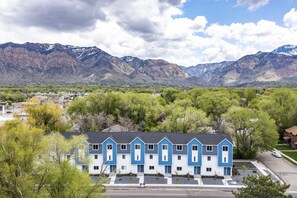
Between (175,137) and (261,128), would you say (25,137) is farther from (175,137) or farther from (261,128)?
(261,128)

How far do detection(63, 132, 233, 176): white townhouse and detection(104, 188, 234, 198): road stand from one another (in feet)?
23.2

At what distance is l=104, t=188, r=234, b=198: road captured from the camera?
3725 centimetres

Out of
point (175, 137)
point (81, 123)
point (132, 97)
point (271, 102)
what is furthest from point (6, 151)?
point (271, 102)

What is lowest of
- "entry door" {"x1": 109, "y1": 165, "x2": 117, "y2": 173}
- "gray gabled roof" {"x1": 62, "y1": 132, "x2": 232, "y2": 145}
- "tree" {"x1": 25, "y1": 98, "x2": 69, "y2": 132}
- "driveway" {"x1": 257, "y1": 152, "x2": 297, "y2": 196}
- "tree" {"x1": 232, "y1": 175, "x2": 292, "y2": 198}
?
"driveway" {"x1": 257, "y1": 152, "x2": 297, "y2": 196}

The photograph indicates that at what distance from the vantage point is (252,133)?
53.8m

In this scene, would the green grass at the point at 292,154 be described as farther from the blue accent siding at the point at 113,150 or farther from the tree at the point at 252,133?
the blue accent siding at the point at 113,150

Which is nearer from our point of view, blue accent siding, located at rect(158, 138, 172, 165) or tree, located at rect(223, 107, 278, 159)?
blue accent siding, located at rect(158, 138, 172, 165)

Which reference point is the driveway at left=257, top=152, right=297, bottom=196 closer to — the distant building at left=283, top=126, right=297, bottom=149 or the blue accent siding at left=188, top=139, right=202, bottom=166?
the distant building at left=283, top=126, right=297, bottom=149

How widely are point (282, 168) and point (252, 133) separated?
7.66m

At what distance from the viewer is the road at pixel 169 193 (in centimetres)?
3725

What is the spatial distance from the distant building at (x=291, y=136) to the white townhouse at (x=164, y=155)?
85.2ft

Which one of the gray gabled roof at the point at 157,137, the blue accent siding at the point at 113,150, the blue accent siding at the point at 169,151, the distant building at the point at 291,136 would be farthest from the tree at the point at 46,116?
the distant building at the point at 291,136

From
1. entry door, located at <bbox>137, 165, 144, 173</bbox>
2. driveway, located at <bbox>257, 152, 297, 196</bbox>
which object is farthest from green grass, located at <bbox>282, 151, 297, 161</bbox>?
entry door, located at <bbox>137, 165, 144, 173</bbox>

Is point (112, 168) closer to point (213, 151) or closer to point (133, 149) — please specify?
point (133, 149)
